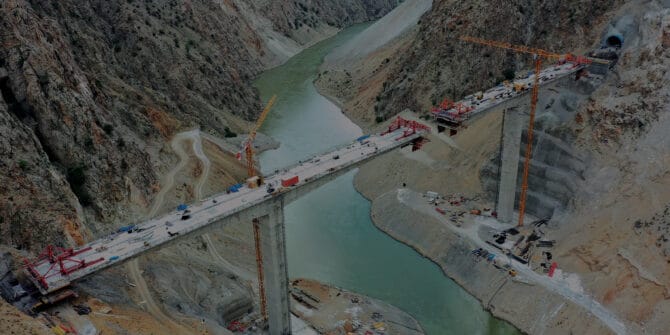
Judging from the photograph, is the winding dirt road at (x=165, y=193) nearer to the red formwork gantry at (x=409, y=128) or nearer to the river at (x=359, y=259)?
the river at (x=359, y=259)

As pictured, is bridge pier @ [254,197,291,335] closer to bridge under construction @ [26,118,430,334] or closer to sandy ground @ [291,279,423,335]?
bridge under construction @ [26,118,430,334]

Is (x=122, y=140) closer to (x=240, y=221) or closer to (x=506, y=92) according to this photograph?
(x=240, y=221)

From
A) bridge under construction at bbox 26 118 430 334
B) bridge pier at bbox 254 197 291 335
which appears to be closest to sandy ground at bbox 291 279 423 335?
bridge under construction at bbox 26 118 430 334

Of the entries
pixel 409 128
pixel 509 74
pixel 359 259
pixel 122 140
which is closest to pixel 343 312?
pixel 359 259

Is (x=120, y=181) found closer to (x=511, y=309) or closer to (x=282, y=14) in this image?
(x=511, y=309)

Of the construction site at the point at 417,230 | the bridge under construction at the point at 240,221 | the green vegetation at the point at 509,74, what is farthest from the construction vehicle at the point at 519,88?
the green vegetation at the point at 509,74

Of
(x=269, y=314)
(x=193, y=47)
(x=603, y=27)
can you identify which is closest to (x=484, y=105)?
(x=603, y=27)

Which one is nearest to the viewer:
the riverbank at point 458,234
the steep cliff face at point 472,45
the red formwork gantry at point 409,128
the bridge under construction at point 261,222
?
the bridge under construction at point 261,222
